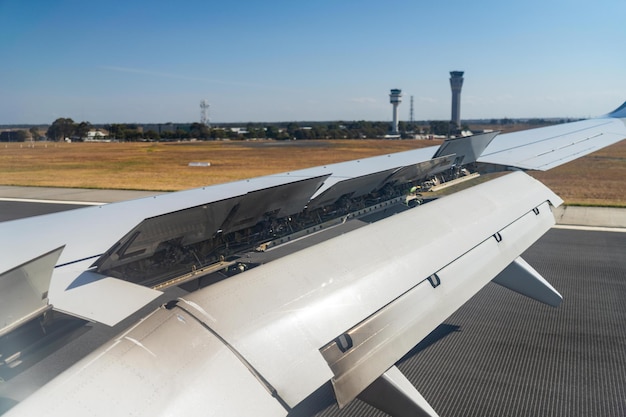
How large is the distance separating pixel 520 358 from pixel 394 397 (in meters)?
4.67

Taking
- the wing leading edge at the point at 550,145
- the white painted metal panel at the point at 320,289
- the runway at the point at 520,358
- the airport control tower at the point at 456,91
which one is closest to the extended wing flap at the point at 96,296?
the white painted metal panel at the point at 320,289

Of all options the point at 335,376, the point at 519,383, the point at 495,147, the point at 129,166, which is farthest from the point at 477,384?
the point at 129,166

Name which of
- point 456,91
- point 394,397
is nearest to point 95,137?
point 394,397

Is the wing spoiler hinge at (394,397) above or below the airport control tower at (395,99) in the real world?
below

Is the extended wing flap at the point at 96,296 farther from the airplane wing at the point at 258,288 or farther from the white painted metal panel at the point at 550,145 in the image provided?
the white painted metal panel at the point at 550,145

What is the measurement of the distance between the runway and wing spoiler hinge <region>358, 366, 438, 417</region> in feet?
4.03

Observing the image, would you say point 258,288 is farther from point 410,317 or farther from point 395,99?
point 395,99

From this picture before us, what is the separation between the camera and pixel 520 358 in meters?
7.03

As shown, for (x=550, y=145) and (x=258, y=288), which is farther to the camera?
(x=550, y=145)

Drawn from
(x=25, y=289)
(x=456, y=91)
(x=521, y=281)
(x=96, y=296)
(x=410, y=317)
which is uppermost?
(x=456, y=91)

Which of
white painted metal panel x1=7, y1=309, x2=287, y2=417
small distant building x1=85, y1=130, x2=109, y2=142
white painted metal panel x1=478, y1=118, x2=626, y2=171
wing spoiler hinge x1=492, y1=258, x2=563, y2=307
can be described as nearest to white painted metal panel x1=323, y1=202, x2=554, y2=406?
white painted metal panel x1=7, y1=309, x2=287, y2=417

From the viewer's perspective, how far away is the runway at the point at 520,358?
578 centimetres

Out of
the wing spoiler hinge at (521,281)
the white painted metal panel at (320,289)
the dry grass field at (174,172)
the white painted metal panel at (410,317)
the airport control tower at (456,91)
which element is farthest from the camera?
the airport control tower at (456,91)

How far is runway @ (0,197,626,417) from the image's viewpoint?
19.0ft
